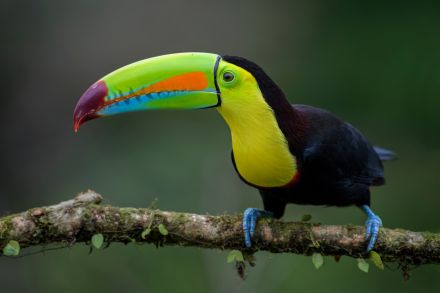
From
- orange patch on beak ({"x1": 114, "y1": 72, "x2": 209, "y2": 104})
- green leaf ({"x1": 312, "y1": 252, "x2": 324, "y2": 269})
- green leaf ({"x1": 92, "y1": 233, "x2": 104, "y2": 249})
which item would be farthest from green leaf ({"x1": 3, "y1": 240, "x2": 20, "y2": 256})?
green leaf ({"x1": 312, "y1": 252, "x2": 324, "y2": 269})

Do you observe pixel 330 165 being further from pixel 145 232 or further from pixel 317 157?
pixel 145 232

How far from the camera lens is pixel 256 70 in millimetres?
3414

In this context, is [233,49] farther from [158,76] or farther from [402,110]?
[158,76]

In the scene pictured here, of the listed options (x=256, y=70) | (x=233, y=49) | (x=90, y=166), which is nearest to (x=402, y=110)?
(x=233, y=49)

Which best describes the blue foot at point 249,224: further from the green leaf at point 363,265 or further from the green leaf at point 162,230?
the green leaf at point 363,265

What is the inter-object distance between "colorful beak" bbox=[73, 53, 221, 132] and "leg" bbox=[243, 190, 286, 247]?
21.6 inches

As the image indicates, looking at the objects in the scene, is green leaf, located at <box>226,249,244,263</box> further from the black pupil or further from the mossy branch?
the black pupil

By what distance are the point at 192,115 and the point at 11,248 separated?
4.47 meters

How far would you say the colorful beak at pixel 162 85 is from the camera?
135 inches

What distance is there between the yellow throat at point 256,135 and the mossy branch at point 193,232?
248 millimetres

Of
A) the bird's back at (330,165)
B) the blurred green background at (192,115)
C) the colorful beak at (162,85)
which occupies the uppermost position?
the colorful beak at (162,85)

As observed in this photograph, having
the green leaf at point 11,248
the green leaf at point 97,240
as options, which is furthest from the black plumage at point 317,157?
the green leaf at point 11,248

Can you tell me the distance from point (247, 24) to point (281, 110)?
519 centimetres

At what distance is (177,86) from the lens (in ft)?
11.3
